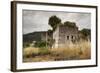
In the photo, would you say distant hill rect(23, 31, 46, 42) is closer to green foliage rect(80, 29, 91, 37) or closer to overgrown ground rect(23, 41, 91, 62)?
overgrown ground rect(23, 41, 91, 62)

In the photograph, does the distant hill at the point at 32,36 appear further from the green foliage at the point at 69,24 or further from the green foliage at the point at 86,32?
the green foliage at the point at 86,32

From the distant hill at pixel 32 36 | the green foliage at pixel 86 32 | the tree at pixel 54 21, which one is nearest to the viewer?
the distant hill at pixel 32 36

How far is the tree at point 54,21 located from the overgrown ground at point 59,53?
23cm

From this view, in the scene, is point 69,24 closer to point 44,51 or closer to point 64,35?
point 64,35

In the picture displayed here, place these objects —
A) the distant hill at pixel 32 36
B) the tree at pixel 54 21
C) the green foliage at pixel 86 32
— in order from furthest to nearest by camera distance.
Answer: the green foliage at pixel 86 32, the tree at pixel 54 21, the distant hill at pixel 32 36

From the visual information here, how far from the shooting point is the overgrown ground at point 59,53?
2076 millimetres

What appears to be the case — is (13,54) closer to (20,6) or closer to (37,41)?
(37,41)

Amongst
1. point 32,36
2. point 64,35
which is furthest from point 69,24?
point 32,36

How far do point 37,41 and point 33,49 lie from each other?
0.08 m

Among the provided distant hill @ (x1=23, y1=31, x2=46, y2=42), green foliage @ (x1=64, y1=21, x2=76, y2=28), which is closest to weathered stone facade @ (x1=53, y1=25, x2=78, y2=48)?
green foliage @ (x1=64, y1=21, x2=76, y2=28)

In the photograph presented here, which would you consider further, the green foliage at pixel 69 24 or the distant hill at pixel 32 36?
the green foliage at pixel 69 24

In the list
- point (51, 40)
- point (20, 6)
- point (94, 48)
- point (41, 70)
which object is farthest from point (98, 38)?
point (20, 6)

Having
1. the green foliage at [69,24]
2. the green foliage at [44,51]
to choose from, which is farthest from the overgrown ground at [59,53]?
the green foliage at [69,24]

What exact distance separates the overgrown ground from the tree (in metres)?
0.23
